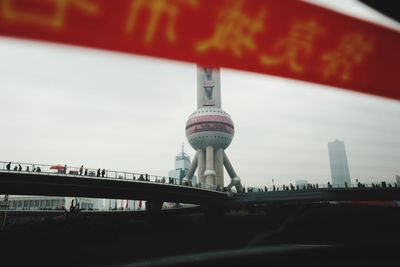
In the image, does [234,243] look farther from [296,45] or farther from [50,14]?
[50,14]

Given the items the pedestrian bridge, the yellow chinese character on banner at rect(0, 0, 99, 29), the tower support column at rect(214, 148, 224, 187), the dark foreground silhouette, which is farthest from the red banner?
the tower support column at rect(214, 148, 224, 187)

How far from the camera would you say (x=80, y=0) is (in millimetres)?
4402

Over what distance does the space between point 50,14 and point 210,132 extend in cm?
7811

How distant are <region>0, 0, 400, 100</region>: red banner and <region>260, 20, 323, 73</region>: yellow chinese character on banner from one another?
0.06 feet

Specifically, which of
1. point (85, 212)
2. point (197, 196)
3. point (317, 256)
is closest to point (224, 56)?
point (317, 256)

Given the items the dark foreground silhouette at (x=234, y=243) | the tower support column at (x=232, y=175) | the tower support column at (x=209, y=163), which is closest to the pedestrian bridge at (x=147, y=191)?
the dark foreground silhouette at (x=234, y=243)

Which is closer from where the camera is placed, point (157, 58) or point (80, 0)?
point (80, 0)

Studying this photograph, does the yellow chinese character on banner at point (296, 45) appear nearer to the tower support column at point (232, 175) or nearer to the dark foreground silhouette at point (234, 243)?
the dark foreground silhouette at point (234, 243)

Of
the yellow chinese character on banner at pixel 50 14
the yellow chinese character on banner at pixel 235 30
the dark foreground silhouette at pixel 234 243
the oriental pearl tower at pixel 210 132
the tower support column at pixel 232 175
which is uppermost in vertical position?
the oriental pearl tower at pixel 210 132

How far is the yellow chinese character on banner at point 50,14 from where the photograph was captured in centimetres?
408

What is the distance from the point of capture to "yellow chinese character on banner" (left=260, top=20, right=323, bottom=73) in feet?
19.5

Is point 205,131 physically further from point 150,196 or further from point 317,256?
point 317,256

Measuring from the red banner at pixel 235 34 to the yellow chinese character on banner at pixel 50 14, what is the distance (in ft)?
0.04

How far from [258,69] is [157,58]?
1991mm
